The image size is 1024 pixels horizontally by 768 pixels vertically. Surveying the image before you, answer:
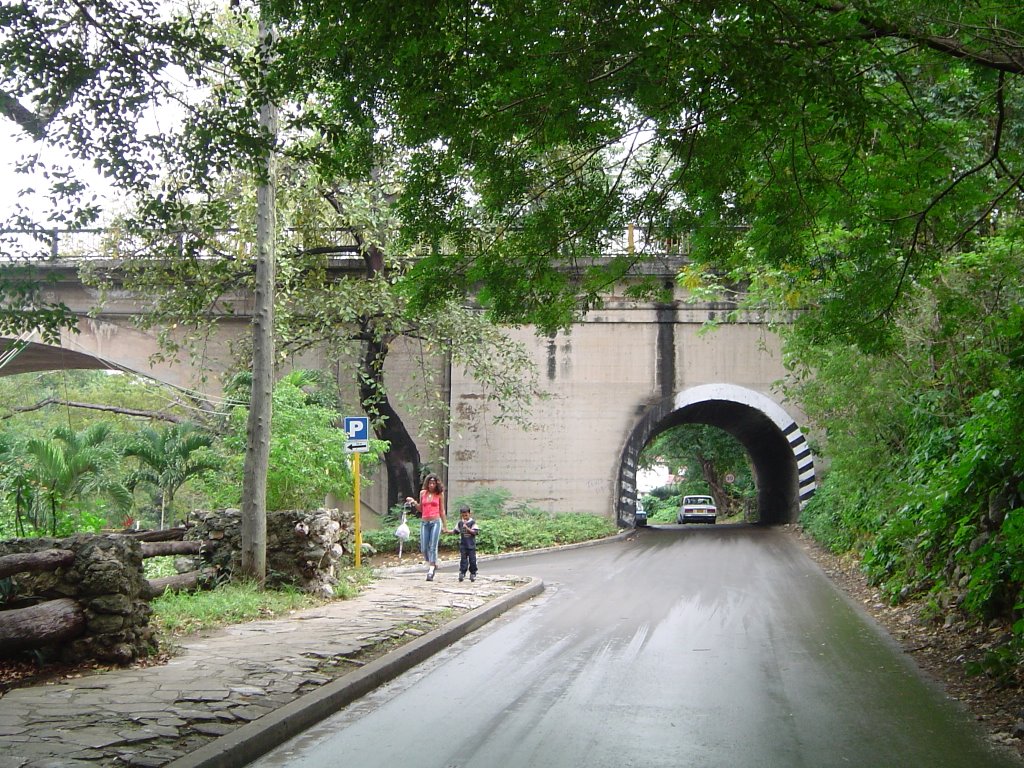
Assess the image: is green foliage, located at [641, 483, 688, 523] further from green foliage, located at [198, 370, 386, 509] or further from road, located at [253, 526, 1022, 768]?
road, located at [253, 526, 1022, 768]

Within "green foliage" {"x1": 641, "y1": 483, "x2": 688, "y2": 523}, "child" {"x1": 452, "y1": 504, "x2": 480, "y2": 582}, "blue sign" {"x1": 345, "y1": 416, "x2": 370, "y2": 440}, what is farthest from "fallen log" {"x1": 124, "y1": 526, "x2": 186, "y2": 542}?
"green foliage" {"x1": 641, "y1": 483, "x2": 688, "y2": 523}

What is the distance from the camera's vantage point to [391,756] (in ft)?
18.1

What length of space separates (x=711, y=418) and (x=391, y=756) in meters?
27.2

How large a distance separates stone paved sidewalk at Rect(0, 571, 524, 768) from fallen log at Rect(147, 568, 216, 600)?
1.13 metres

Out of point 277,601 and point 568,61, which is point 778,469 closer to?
point 277,601

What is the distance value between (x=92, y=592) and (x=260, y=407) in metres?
4.55

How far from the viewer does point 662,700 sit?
6.94 metres

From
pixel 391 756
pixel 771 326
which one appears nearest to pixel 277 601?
pixel 391 756

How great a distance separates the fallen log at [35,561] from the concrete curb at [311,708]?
223 cm

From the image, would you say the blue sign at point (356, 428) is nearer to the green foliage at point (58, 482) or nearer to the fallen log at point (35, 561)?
the green foliage at point (58, 482)

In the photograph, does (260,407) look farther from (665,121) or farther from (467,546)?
(665,121)

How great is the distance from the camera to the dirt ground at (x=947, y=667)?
6.50m

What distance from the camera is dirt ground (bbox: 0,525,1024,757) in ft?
21.3

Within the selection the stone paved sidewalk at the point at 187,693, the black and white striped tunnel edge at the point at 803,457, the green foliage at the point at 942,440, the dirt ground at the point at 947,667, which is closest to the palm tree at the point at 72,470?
the stone paved sidewalk at the point at 187,693
